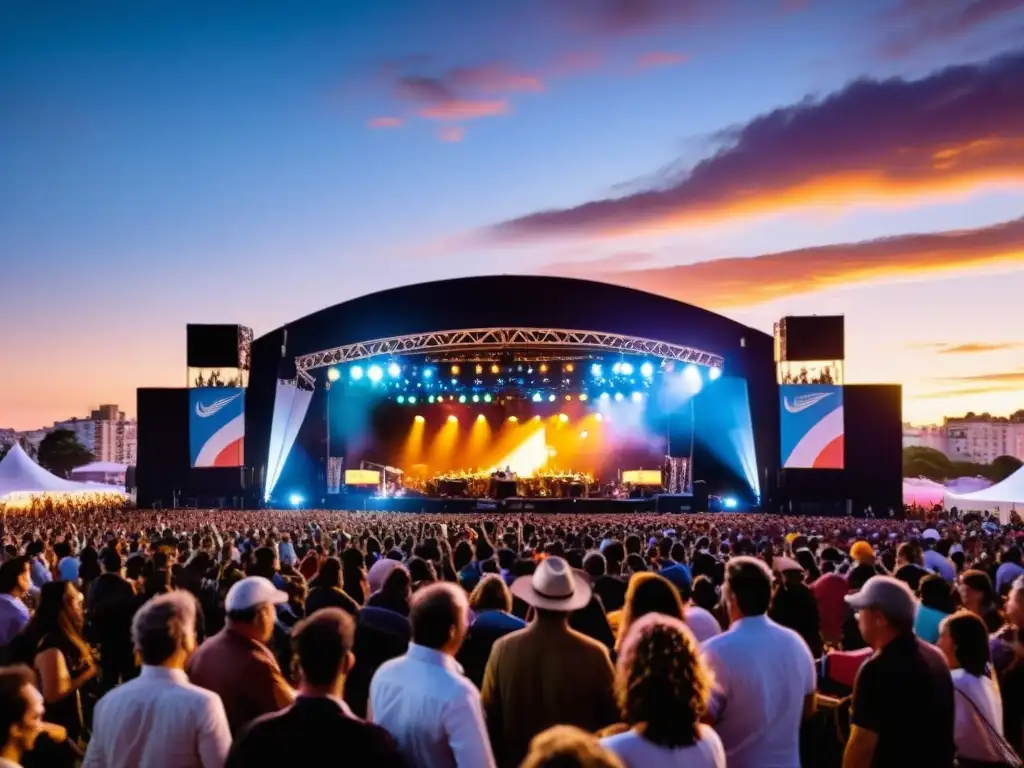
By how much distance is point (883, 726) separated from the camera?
3393mm

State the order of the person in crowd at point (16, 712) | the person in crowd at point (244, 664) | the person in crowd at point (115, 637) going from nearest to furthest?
the person in crowd at point (16, 712) < the person in crowd at point (244, 664) < the person in crowd at point (115, 637)

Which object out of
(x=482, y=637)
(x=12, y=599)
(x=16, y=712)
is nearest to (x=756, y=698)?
(x=482, y=637)

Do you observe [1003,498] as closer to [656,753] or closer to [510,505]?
[510,505]

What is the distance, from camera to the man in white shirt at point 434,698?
3.16 m

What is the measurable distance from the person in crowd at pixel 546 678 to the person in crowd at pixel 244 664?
3.05 ft

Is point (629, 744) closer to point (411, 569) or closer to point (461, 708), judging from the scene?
point (461, 708)

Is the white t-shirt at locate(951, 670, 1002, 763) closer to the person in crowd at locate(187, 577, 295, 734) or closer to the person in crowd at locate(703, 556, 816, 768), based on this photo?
the person in crowd at locate(703, 556, 816, 768)

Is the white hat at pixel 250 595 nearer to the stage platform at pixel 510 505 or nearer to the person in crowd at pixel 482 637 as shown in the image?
the person in crowd at pixel 482 637

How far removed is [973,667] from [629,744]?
2.30 metres

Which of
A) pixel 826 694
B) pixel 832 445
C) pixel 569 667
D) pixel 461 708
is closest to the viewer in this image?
pixel 461 708

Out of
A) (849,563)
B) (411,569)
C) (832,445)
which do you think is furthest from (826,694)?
(832,445)

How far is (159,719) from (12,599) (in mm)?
3329

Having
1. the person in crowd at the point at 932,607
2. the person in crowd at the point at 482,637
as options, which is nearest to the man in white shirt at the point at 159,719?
the person in crowd at the point at 482,637

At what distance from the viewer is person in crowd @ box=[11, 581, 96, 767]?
470 cm
